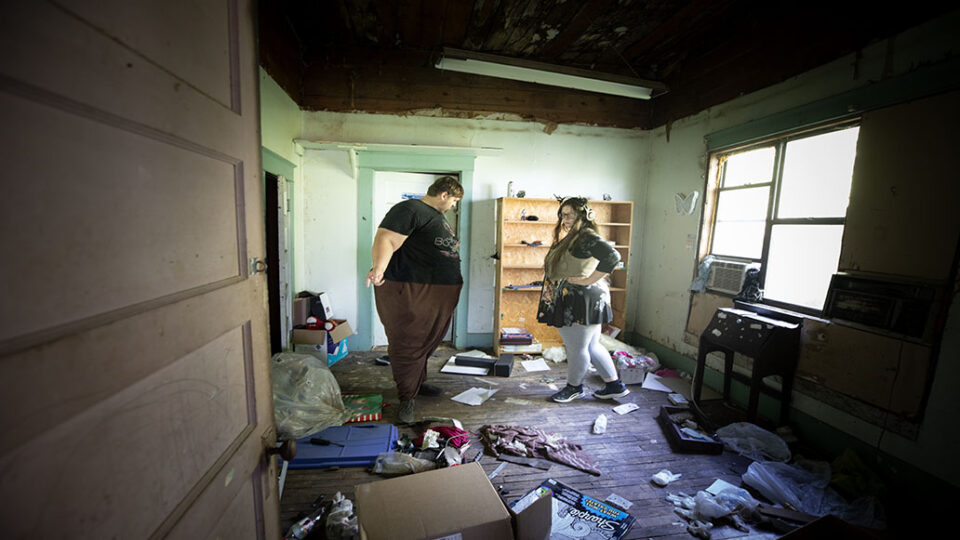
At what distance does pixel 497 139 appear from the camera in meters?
4.18

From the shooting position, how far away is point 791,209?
2.81 m

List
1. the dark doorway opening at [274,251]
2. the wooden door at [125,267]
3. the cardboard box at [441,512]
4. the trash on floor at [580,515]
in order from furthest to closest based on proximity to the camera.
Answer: the dark doorway opening at [274,251], the trash on floor at [580,515], the cardboard box at [441,512], the wooden door at [125,267]

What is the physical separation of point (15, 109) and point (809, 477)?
10.9 feet

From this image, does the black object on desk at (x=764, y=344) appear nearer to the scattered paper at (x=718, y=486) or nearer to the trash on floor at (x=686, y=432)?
the trash on floor at (x=686, y=432)

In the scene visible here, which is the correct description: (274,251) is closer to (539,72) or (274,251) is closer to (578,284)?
(578,284)

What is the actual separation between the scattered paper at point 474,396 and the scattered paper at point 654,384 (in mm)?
1453

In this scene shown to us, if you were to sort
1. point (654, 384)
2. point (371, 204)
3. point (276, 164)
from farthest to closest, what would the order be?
1. point (371, 204)
2. point (654, 384)
3. point (276, 164)

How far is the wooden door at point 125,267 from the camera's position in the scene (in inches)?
15.9

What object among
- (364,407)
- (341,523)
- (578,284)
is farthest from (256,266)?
(578,284)

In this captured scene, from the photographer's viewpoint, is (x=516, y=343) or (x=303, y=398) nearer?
(x=303, y=398)

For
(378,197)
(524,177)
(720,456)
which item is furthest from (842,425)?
(378,197)

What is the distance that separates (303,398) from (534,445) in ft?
5.20

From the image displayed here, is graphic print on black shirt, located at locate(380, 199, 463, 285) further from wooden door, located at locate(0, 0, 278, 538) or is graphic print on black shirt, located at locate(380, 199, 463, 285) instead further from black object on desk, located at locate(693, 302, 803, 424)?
black object on desk, located at locate(693, 302, 803, 424)

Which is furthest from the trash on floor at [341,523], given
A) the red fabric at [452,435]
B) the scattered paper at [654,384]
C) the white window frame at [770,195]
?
the white window frame at [770,195]
